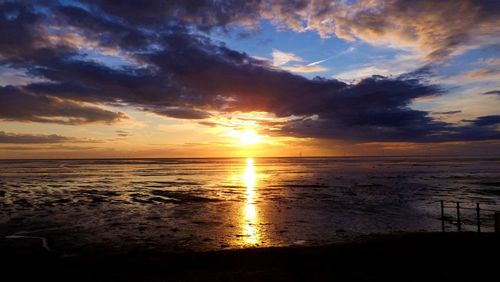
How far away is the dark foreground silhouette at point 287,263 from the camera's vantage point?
12.7 m

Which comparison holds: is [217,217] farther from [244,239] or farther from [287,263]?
[287,263]

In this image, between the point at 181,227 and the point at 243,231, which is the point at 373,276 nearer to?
the point at 243,231

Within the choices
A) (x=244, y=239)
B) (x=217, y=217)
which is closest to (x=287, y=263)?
(x=244, y=239)

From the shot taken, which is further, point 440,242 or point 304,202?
point 304,202

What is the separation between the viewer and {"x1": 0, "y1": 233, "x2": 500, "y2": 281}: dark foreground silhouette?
12727 mm

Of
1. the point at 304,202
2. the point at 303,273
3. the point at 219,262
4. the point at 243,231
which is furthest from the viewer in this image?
the point at 304,202

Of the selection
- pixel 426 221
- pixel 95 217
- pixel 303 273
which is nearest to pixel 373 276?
pixel 303 273

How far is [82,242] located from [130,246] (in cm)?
300

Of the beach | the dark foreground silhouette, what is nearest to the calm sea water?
the beach

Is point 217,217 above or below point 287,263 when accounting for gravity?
below

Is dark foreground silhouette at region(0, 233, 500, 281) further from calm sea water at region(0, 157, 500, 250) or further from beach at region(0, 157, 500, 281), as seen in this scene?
calm sea water at region(0, 157, 500, 250)

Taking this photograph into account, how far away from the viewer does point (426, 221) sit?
26578mm

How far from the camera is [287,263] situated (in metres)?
14.6

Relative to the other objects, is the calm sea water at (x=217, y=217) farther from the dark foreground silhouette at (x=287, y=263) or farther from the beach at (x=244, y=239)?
the dark foreground silhouette at (x=287, y=263)
